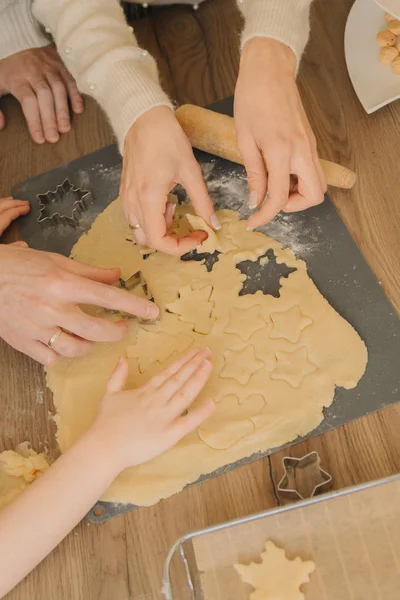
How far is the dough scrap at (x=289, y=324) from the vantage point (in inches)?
38.4

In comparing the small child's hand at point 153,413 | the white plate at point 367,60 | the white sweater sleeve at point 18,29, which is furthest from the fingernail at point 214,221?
the white sweater sleeve at point 18,29

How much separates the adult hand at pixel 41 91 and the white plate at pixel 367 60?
595 mm

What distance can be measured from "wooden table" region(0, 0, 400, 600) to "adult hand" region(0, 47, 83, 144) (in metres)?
0.03

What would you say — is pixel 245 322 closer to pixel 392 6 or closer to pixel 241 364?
pixel 241 364

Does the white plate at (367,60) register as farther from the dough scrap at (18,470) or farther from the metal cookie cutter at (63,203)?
the dough scrap at (18,470)

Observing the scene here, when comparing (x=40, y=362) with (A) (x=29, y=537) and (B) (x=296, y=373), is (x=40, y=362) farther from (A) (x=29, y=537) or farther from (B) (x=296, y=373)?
(B) (x=296, y=373)

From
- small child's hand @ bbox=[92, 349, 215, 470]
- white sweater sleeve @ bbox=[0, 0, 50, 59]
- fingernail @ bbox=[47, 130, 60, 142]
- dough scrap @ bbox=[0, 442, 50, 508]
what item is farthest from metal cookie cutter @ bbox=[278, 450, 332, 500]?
white sweater sleeve @ bbox=[0, 0, 50, 59]

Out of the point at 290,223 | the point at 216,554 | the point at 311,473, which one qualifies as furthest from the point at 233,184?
the point at 216,554

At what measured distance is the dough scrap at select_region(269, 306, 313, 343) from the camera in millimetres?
975

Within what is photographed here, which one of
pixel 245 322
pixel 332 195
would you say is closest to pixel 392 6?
pixel 332 195

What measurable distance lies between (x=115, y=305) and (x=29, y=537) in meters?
0.37

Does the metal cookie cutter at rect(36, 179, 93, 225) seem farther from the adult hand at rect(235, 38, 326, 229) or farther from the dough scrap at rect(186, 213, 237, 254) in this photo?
the adult hand at rect(235, 38, 326, 229)

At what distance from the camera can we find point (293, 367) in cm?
95

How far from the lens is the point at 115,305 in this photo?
3.24 feet
